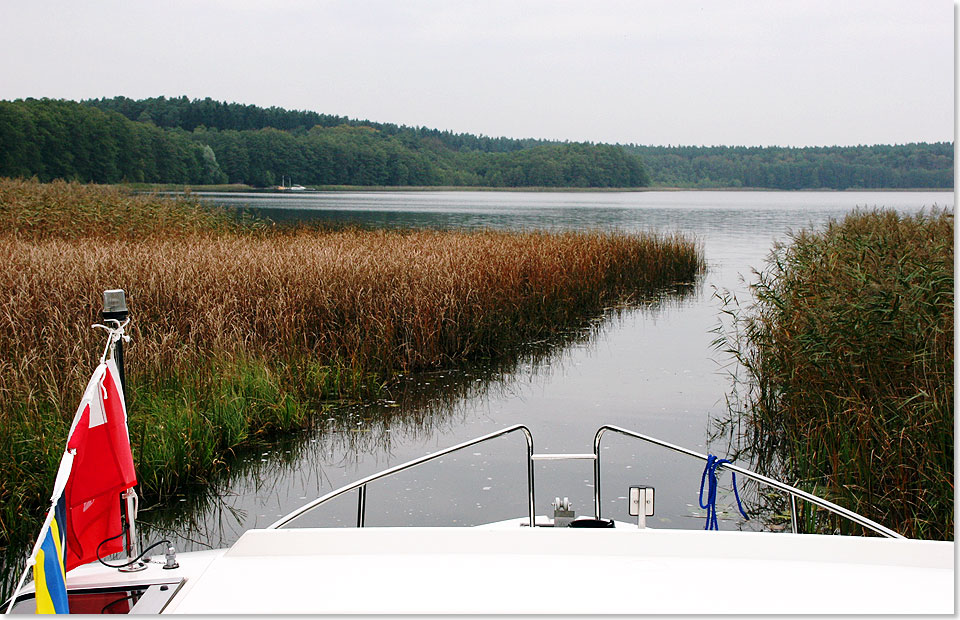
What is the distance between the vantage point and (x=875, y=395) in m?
4.73

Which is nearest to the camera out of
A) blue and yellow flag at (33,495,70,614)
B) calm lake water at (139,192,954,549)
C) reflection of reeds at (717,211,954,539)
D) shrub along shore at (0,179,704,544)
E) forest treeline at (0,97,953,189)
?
blue and yellow flag at (33,495,70,614)

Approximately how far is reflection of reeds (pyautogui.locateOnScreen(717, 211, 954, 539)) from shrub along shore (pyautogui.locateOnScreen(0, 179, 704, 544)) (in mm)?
3520

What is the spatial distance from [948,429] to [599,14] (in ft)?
8.70

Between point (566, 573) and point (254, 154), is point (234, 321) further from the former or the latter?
point (254, 154)

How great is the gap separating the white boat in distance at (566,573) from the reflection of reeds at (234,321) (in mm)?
2977

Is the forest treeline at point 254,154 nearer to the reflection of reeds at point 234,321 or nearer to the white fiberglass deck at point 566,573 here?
the reflection of reeds at point 234,321

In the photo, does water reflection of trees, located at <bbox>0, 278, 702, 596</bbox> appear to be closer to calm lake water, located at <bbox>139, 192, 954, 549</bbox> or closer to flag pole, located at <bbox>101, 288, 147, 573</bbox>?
calm lake water, located at <bbox>139, 192, 954, 549</bbox>

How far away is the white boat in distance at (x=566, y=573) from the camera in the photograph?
5.78ft

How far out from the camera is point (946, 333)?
433cm

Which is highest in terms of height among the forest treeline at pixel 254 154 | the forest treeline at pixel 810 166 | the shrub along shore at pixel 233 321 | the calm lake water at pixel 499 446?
the forest treeline at pixel 254 154

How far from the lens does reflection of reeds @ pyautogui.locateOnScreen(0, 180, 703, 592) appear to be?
5.23 m

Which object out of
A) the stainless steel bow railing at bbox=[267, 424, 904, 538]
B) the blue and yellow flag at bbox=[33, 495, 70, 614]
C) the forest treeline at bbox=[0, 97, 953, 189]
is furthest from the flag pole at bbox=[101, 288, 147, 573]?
the forest treeline at bbox=[0, 97, 953, 189]

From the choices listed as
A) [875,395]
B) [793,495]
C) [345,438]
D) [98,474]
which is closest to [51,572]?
[98,474]

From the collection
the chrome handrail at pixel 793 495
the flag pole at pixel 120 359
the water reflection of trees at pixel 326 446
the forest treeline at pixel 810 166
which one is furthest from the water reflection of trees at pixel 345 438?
the forest treeline at pixel 810 166
